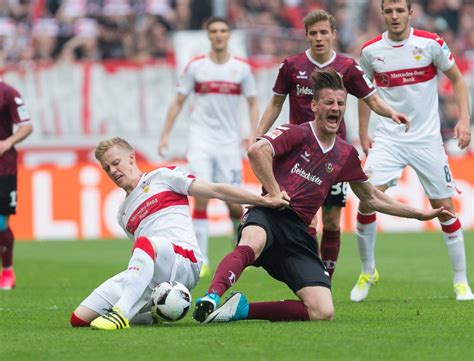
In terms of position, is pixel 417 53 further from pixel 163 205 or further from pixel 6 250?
pixel 6 250

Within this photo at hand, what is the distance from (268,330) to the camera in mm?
7719

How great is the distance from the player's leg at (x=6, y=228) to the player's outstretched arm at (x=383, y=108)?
13.4 ft

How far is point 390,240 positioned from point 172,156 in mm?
4773

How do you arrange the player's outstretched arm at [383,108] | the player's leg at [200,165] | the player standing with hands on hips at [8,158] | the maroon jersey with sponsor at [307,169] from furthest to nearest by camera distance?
the player's leg at [200,165]
the player standing with hands on hips at [8,158]
the player's outstretched arm at [383,108]
the maroon jersey with sponsor at [307,169]

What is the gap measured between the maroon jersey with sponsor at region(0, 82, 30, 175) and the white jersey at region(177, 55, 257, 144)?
259 cm

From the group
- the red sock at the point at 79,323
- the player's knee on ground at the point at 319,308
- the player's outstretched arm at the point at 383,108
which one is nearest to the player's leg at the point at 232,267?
the player's knee on ground at the point at 319,308

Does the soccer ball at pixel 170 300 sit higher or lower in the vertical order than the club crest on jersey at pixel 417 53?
lower

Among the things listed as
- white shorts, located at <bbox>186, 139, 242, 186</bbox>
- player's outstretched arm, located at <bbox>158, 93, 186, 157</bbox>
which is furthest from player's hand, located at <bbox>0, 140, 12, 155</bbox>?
white shorts, located at <bbox>186, 139, 242, 186</bbox>

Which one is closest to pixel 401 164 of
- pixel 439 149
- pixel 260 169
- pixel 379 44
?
pixel 439 149

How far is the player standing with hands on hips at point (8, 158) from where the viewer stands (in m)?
11.7

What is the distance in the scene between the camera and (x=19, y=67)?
20.9 meters

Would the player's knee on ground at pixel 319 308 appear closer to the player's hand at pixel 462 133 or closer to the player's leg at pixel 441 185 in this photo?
the player's leg at pixel 441 185

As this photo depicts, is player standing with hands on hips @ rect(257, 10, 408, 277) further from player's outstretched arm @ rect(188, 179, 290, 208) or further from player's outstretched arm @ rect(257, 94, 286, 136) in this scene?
player's outstretched arm @ rect(188, 179, 290, 208)

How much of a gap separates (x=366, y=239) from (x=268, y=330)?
2844 millimetres
